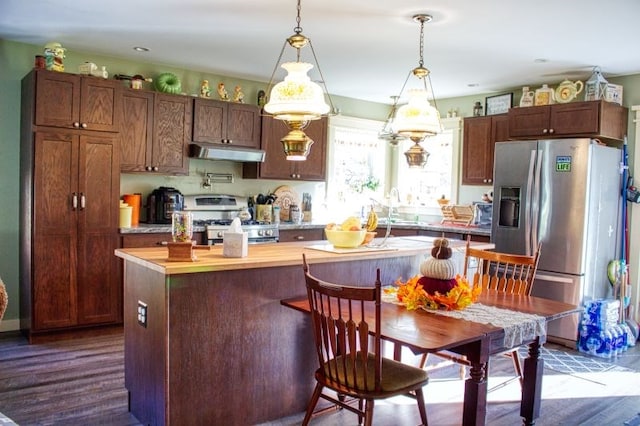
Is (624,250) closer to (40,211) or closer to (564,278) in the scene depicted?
(564,278)

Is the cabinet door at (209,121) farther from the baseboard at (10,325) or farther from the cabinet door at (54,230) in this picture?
the baseboard at (10,325)

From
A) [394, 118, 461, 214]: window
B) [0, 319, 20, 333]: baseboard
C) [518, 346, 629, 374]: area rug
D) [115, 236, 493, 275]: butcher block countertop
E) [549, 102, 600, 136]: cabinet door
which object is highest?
[549, 102, 600, 136]: cabinet door

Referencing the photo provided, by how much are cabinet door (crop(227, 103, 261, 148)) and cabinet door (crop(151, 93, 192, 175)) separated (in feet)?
1.51

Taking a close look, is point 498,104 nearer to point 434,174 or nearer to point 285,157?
point 434,174


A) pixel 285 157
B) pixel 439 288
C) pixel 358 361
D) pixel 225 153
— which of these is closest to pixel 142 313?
pixel 358 361

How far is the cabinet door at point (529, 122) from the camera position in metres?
5.15

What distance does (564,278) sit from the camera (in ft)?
15.4

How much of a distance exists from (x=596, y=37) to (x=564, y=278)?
2.01 m

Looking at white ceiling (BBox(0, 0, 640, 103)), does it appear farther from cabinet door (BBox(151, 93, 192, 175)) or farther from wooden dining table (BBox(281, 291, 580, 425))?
wooden dining table (BBox(281, 291, 580, 425))

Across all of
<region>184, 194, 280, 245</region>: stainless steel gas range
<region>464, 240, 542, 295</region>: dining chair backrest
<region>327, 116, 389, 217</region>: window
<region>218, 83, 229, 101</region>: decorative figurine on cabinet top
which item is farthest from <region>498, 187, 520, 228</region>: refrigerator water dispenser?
<region>218, 83, 229, 101</region>: decorative figurine on cabinet top

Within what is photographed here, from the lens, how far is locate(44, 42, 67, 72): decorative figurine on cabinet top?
174 inches

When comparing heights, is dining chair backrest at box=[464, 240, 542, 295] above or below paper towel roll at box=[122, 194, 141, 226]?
below

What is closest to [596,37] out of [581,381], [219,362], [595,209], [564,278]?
[595,209]

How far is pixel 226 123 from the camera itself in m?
5.50
